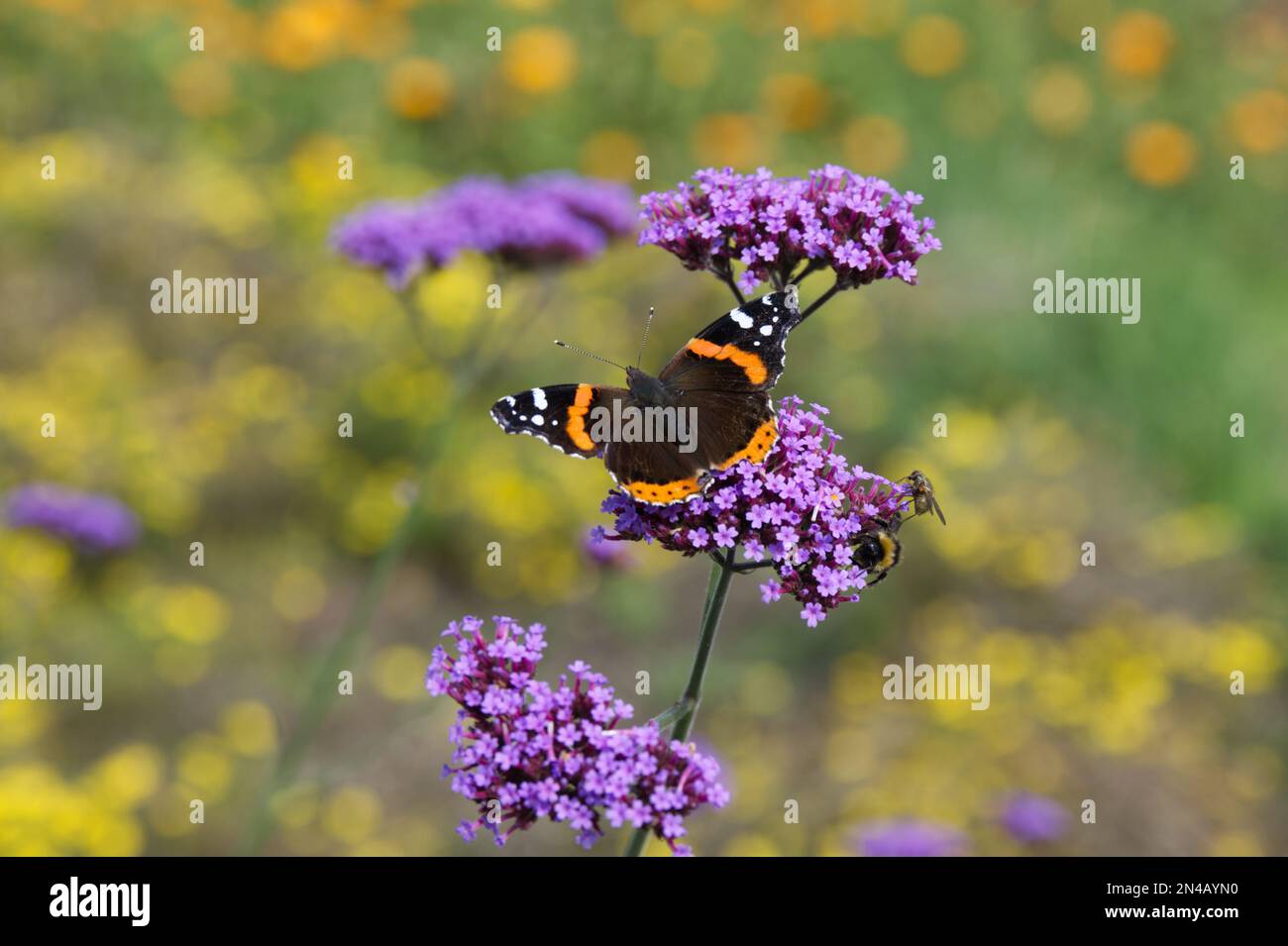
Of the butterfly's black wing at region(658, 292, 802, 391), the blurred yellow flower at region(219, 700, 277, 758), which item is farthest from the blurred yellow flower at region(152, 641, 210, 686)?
the butterfly's black wing at region(658, 292, 802, 391)

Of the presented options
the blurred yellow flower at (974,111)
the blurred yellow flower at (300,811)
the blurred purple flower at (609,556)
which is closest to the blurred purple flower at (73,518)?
the blurred yellow flower at (300,811)

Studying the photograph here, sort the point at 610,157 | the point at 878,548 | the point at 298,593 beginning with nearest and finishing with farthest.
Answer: the point at 878,548 → the point at 298,593 → the point at 610,157

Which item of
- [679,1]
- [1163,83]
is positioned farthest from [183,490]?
[1163,83]

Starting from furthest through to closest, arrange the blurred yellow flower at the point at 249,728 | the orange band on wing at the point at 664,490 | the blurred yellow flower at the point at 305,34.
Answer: the blurred yellow flower at the point at 305,34
the blurred yellow flower at the point at 249,728
the orange band on wing at the point at 664,490

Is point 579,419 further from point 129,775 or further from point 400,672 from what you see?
point 400,672

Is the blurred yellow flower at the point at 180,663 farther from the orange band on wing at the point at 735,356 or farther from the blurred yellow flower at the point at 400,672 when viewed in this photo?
the orange band on wing at the point at 735,356

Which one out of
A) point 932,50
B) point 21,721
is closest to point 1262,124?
point 932,50
